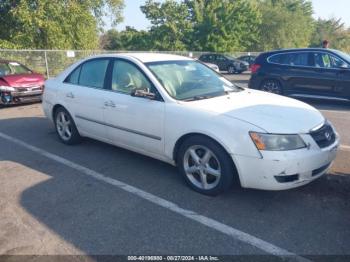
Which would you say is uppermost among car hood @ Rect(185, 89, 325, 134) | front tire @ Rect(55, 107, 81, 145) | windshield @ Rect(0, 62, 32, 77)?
car hood @ Rect(185, 89, 325, 134)

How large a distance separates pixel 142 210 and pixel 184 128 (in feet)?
3.34

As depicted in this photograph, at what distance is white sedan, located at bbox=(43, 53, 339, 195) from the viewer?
3.52m

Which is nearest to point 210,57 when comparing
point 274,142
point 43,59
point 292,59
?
point 43,59

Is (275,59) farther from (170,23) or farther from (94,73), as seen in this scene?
(170,23)

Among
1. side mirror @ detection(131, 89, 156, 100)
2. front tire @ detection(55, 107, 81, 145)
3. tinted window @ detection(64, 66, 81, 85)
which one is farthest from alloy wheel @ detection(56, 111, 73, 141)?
side mirror @ detection(131, 89, 156, 100)

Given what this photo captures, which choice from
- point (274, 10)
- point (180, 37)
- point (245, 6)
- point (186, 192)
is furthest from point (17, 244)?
point (274, 10)

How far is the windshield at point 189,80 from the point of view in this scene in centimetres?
439

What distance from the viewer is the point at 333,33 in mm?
66375

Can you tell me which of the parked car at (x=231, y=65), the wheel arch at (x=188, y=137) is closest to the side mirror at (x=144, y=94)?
the wheel arch at (x=188, y=137)

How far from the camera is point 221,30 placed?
3859 cm

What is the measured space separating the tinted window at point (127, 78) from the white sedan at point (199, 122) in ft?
0.04

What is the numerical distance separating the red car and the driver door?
6.27 metres

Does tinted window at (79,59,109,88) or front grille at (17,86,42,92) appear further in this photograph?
front grille at (17,86,42,92)

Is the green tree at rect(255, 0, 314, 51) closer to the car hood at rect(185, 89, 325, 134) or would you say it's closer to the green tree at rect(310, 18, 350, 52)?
the green tree at rect(310, 18, 350, 52)
